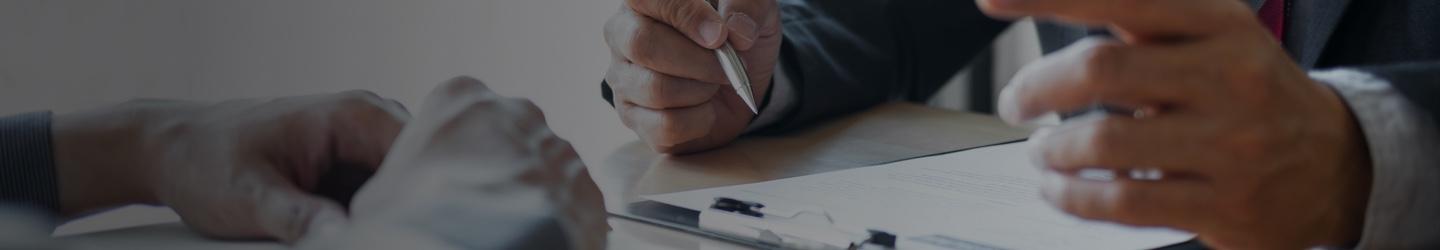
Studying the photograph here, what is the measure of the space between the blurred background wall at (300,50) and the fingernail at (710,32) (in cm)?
11

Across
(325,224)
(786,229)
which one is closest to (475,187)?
(325,224)

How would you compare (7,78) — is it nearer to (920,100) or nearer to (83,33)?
(83,33)

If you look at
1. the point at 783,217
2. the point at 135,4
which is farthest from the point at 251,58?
the point at 783,217

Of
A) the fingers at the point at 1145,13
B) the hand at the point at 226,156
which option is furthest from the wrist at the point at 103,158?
the fingers at the point at 1145,13

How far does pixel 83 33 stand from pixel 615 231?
0.34 metres

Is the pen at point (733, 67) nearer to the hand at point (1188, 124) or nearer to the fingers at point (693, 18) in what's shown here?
the fingers at point (693, 18)

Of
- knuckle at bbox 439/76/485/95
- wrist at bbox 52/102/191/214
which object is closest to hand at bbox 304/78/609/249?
knuckle at bbox 439/76/485/95

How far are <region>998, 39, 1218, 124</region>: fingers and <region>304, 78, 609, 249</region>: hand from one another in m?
0.19

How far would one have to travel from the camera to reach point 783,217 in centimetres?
61

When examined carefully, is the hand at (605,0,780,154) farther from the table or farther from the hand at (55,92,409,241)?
the hand at (55,92,409,241)

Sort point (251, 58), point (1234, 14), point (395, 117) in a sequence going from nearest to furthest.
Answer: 1. point (1234, 14)
2. point (395, 117)
3. point (251, 58)

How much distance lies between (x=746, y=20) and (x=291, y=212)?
439 millimetres

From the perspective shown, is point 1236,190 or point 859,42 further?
point 859,42

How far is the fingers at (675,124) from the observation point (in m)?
0.84
